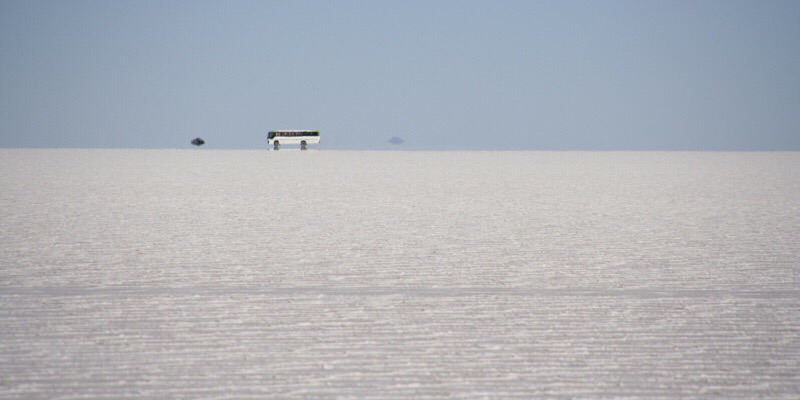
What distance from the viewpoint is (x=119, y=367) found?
9.64 feet

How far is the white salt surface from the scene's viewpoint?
282 cm

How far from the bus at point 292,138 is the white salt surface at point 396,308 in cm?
4879

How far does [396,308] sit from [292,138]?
54.2 metres

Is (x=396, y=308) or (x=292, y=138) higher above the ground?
(x=292, y=138)

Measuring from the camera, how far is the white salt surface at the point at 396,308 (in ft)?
9.27

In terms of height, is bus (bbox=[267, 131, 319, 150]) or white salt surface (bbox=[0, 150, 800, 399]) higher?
bus (bbox=[267, 131, 319, 150])

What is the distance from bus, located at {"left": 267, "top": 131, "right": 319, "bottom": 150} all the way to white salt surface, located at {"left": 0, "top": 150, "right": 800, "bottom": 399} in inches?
1921

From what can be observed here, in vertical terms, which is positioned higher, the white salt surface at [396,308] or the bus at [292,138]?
the bus at [292,138]

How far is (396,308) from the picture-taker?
13.1 ft

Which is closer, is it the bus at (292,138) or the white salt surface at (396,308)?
the white salt surface at (396,308)

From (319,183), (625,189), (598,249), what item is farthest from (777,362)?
(319,183)

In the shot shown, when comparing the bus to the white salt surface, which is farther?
the bus

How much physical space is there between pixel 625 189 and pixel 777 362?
12.5m

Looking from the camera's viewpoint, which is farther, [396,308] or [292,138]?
[292,138]
